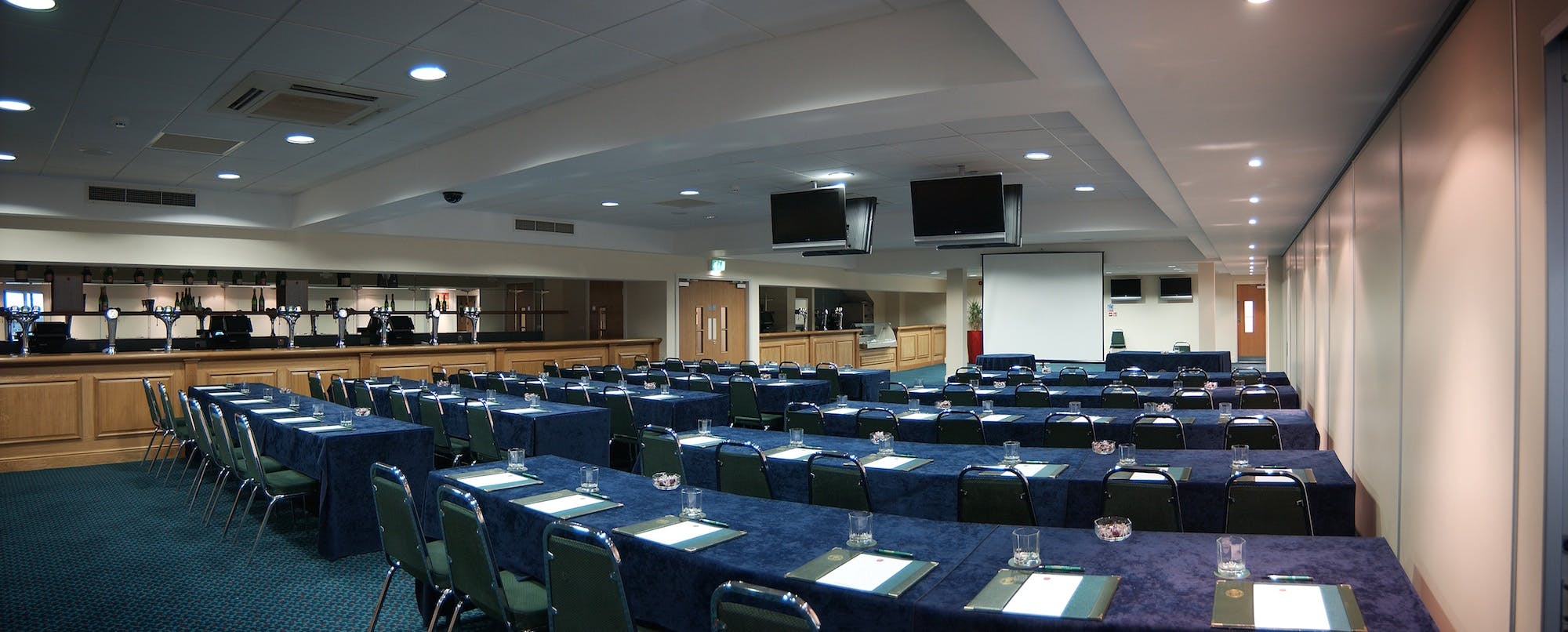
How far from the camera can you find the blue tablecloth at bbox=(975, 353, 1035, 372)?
42.0ft

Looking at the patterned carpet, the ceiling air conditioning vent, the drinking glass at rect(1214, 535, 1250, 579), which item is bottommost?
the patterned carpet

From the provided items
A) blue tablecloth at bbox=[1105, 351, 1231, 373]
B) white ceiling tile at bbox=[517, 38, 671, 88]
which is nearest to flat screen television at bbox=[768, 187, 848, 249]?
white ceiling tile at bbox=[517, 38, 671, 88]

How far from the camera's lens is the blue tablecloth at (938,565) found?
1.99 m

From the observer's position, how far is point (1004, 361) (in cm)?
1296

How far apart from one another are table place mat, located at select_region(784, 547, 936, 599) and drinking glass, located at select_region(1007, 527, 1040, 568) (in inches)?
9.4

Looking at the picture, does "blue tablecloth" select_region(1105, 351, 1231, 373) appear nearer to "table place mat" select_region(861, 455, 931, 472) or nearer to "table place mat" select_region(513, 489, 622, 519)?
"table place mat" select_region(861, 455, 931, 472)

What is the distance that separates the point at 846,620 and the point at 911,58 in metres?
2.76

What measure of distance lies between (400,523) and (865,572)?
1.89m

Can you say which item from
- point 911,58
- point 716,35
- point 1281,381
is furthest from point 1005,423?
point 1281,381

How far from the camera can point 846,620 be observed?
216cm

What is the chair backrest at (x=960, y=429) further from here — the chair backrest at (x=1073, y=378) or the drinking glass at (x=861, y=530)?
the chair backrest at (x=1073, y=378)

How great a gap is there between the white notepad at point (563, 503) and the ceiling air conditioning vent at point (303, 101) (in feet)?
11.1

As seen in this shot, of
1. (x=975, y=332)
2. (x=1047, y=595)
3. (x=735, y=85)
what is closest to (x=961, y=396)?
(x=735, y=85)

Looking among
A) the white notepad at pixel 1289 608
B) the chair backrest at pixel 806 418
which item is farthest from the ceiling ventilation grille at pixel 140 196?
the white notepad at pixel 1289 608
